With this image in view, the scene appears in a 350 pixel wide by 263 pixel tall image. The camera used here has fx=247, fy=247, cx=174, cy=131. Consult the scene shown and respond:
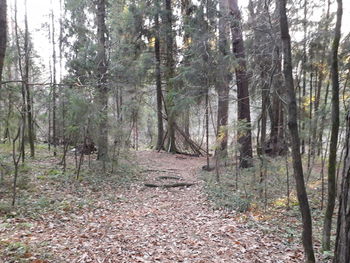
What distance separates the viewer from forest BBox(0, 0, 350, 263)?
11.3 feet

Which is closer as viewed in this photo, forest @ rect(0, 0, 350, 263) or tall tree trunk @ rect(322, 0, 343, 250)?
tall tree trunk @ rect(322, 0, 343, 250)

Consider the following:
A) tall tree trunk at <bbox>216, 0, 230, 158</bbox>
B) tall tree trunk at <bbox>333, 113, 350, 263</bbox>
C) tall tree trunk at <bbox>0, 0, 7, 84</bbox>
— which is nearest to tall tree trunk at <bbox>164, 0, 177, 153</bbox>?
tall tree trunk at <bbox>216, 0, 230, 158</bbox>

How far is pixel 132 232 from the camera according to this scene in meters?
4.36

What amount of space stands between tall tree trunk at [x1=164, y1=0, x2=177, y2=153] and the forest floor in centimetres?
615

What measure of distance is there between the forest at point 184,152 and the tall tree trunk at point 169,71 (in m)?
0.08

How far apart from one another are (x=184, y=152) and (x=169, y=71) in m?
4.38

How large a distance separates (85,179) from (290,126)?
6.49 m

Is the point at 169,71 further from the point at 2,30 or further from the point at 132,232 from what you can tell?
the point at 132,232

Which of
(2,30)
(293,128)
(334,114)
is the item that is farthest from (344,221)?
(2,30)

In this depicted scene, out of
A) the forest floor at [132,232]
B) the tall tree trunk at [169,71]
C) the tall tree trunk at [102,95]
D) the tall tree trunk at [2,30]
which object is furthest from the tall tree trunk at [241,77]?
the tall tree trunk at [2,30]

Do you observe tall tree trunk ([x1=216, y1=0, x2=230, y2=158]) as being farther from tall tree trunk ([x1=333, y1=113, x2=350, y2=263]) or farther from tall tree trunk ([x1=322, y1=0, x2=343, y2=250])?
tall tree trunk ([x1=333, y1=113, x2=350, y2=263])

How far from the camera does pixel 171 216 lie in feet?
17.4

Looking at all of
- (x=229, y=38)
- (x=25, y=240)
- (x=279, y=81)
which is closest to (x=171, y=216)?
(x=25, y=240)

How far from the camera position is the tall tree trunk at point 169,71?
11.9 metres
